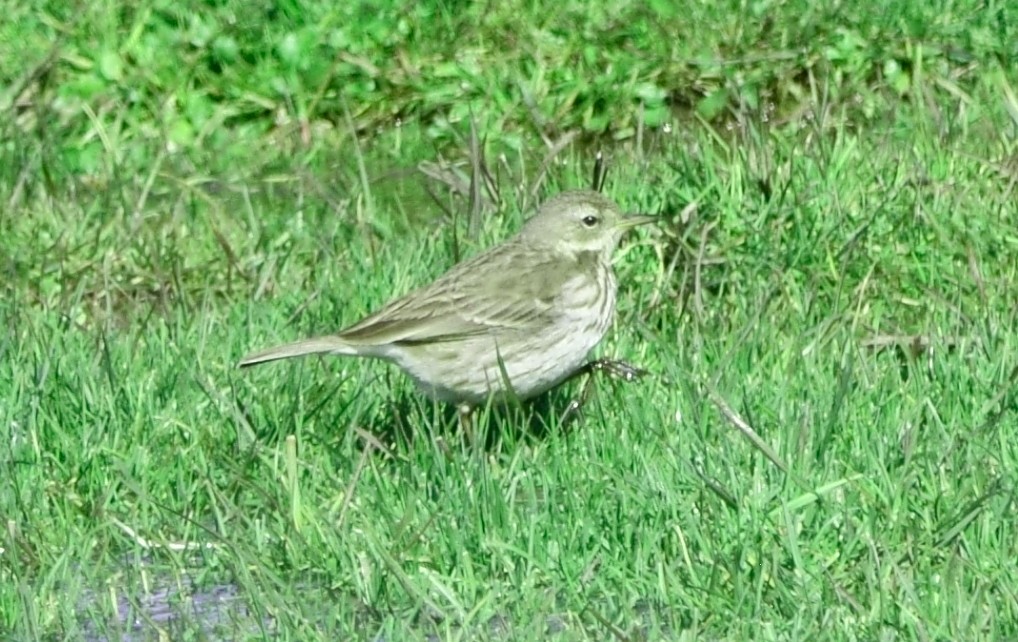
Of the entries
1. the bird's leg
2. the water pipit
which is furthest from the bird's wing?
the bird's leg

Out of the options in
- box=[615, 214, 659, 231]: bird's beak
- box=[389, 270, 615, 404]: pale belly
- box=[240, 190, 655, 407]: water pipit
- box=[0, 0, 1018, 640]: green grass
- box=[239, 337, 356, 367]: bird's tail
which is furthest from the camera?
box=[615, 214, 659, 231]: bird's beak

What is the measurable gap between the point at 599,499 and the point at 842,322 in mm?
1659

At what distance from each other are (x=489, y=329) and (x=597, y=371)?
1.29ft

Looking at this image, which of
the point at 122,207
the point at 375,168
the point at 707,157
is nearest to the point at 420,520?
the point at 707,157

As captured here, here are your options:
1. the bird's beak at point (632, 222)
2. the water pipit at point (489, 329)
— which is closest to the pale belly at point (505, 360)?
the water pipit at point (489, 329)

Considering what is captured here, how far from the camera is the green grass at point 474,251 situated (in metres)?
4.79

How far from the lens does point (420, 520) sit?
5184 millimetres

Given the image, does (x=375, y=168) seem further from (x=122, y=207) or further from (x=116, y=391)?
(x=116, y=391)

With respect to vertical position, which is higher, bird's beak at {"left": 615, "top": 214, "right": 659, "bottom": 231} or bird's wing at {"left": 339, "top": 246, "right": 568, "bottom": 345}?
bird's beak at {"left": 615, "top": 214, "right": 659, "bottom": 231}

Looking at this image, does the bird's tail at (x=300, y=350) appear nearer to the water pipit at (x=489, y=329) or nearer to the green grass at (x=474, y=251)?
the water pipit at (x=489, y=329)

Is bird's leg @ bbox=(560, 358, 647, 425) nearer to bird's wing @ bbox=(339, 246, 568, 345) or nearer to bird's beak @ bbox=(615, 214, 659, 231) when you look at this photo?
bird's wing @ bbox=(339, 246, 568, 345)

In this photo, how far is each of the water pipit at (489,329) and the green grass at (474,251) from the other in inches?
6.7

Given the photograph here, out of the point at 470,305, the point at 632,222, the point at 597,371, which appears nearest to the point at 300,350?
the point at 470,305

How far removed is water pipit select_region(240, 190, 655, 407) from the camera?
6.11 metres
